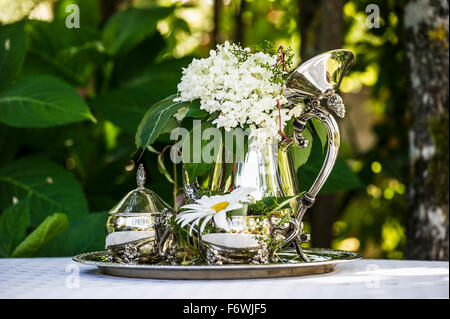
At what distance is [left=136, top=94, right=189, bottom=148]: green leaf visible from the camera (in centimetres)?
85

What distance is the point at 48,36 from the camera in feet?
7.10

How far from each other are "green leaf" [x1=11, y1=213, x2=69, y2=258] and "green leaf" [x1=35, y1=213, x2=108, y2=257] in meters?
0.09

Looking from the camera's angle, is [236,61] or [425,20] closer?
[236,61]

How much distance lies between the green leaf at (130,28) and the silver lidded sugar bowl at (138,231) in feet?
4.32

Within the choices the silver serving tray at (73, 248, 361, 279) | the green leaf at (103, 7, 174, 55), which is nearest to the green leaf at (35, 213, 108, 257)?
the silver serving tray at (73, 248, 361, 279)

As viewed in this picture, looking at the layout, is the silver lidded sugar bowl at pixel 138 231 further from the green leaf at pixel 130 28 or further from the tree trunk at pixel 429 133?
the green leaf at pixel 130 28

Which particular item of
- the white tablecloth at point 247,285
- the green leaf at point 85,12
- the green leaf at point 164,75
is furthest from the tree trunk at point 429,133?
the green leaf at point 85,12

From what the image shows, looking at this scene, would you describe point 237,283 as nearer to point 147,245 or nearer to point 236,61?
point 147,245

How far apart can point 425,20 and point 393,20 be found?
816 mm

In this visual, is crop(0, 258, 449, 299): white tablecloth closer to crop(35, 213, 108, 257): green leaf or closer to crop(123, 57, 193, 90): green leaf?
crop(35, 213, 108, 257): green leaf

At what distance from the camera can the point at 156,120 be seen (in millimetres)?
862

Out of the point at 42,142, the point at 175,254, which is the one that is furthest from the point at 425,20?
the point at 42,142

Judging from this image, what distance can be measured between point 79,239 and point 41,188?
0.53 meters

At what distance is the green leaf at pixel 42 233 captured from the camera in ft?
3.77
